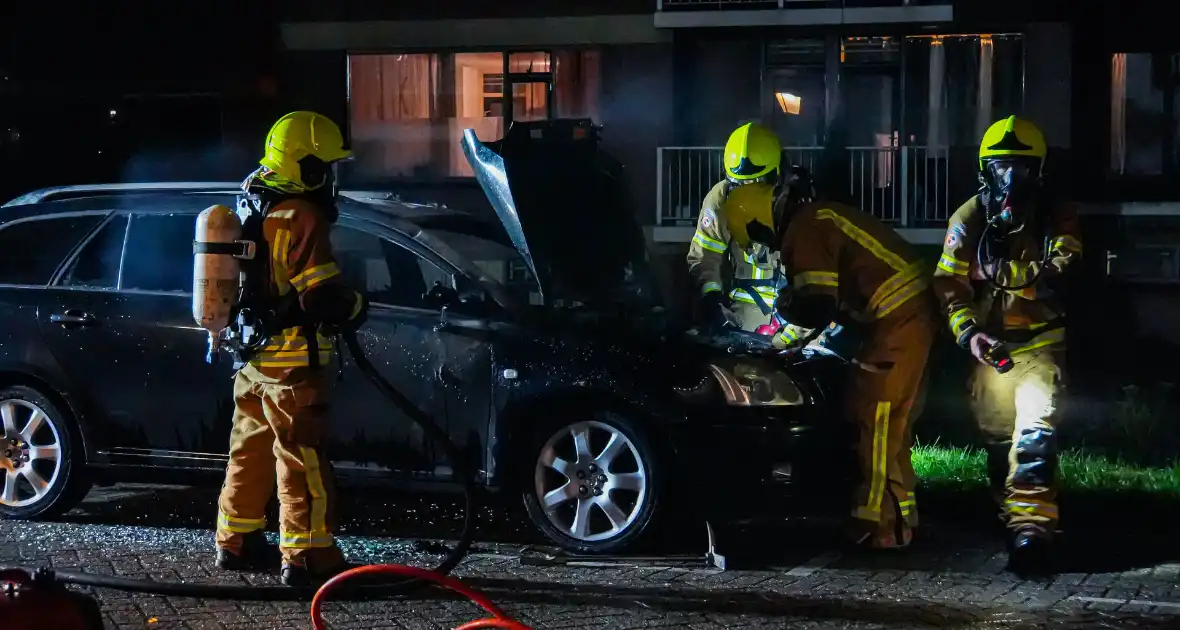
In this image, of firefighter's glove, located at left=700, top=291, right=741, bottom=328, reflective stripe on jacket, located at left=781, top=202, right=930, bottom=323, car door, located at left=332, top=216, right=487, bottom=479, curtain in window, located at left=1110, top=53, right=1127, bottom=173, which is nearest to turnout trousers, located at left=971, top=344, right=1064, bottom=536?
reflective stripe on jacket, located at left=781, top=202, right=930, bottom=323

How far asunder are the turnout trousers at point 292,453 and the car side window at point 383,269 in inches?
35.7

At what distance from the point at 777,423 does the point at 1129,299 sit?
1005 cm

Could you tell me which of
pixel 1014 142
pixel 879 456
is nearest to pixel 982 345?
pixel 879 456

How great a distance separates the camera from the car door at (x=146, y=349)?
22.2 ft

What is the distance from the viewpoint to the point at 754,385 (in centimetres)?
642

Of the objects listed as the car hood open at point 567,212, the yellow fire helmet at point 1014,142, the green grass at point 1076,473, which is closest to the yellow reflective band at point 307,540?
the car hood open at point 567,212

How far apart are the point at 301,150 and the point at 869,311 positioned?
2.59 meters

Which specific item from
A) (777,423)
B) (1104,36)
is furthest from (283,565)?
(1104,36)

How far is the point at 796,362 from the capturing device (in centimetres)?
664

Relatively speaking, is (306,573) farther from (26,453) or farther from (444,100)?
(444,100)

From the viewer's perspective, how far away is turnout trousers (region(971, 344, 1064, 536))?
6.19 metres

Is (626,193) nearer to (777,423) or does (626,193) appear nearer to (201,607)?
(777,423)

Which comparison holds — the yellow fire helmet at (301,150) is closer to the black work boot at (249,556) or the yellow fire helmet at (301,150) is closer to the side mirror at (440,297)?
the side mirror at (440,297)

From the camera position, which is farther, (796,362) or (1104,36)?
(1104,36)
